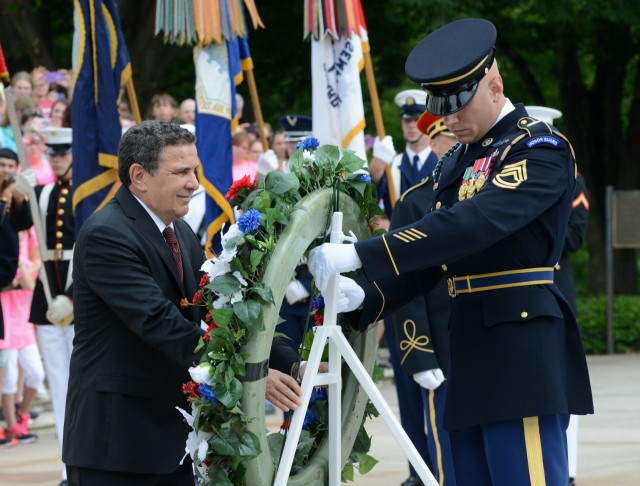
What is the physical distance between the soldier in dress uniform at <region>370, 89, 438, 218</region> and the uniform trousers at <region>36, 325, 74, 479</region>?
7.70ft

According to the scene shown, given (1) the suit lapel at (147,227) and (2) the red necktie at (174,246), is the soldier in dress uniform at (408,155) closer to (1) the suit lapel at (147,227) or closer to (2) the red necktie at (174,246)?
(2) the red necktie at (174,246)

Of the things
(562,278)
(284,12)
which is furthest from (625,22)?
(562,278)

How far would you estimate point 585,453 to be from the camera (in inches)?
321

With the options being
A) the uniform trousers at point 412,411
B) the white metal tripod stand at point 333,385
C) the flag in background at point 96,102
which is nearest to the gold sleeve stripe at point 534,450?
the white metal tripod stand at point 333,385

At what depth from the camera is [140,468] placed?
400cm

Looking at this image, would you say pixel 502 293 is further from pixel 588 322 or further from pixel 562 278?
pixel 588 322

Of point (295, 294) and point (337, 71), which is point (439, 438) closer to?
point (295, 294)

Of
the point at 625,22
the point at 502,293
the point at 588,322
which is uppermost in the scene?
the point at 502,293

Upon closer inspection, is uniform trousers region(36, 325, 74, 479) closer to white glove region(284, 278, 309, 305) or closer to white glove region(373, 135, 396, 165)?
white glove region(284, 278, 309, 305)

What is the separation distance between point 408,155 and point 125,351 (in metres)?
3.58

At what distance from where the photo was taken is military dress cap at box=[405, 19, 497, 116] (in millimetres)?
3881

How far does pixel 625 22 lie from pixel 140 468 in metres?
11.8

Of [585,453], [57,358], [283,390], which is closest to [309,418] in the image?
[283,390]

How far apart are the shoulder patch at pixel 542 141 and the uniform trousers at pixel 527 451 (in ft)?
2.89
